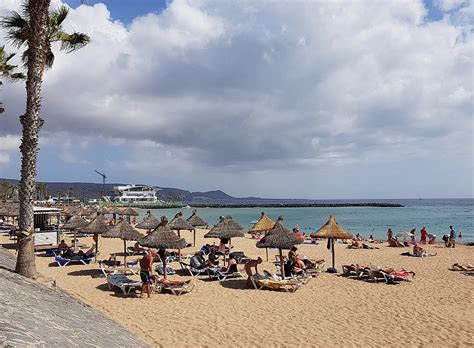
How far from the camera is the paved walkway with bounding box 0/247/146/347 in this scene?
4.62 meters

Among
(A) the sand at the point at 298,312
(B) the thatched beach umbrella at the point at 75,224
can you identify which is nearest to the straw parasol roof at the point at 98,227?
(B) the thatched beach umbrella at the point at 75,224

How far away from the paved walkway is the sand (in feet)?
4.21

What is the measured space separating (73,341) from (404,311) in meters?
9.05

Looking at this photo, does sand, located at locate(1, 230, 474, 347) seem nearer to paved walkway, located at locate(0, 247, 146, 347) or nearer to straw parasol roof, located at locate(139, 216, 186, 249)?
paved walkway, located at locate(0, 247, 146, 347)

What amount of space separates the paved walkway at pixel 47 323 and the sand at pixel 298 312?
1.28 m

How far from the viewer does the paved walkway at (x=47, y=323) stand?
4.62m

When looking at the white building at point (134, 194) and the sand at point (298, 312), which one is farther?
the white building at point (134, 194)

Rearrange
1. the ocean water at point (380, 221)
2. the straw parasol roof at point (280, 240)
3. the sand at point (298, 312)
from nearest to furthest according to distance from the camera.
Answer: the sand at point (298, 312) → the straw parasol roof at point (280, 240) → the ocean water at point (380, 221)

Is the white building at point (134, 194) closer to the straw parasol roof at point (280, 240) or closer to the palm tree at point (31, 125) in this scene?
the straw parasol roof at point (280, 240)

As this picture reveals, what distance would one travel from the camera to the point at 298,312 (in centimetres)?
1042

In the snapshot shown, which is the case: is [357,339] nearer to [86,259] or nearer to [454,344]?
[454,344]

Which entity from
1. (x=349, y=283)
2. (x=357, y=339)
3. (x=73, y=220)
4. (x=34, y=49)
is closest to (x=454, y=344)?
(x=357, y=339)

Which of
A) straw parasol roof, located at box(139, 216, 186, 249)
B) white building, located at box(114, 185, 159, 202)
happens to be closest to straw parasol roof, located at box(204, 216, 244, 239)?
straw parasol roof, located at box(139, 216, 186, 249)

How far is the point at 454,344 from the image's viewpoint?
8.28 m
